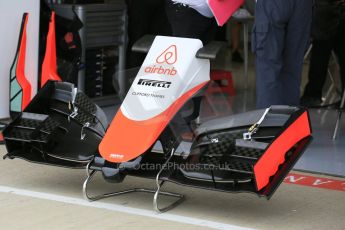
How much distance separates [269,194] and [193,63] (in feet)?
3.09

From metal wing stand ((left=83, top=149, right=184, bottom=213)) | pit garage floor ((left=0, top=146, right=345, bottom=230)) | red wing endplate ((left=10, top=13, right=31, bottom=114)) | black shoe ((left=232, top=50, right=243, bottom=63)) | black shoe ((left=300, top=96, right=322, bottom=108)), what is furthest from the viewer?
black shoe ((left=232, top=50, right=243, bottom=63))

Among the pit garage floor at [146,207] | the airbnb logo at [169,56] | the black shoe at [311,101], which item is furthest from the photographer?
the black shoe at [311,101]

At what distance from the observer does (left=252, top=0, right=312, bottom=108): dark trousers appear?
6.27m

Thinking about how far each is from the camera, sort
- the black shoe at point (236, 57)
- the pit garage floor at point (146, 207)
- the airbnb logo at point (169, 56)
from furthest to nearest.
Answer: the black shoe at point (236, 57), the airbnb logo at point (169, 56), the pit garage floor at point (146, 207)

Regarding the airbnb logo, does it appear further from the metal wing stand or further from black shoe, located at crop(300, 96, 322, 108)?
black shoe, located at crop(300, 96, 322, 108)

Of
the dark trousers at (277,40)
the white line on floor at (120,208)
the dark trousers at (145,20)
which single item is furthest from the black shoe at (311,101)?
the white line on floor at (120,208)

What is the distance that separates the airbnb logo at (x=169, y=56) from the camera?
5.04 metres

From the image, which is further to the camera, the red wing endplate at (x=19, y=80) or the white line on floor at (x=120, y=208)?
the red wing endplate at (x=19, y=80)

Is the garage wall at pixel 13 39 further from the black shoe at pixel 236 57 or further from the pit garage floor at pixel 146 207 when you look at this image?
the black shoe at pixel 236 57

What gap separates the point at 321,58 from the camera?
331 inches

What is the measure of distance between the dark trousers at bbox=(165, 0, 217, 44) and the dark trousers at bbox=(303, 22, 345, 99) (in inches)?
78.6

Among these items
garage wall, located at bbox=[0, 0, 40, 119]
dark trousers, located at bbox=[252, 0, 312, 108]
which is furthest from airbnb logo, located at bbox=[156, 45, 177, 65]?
garage wall, located at bbox=[0, 0, 40, 119]

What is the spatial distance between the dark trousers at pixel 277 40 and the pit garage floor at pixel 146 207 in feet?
2.83

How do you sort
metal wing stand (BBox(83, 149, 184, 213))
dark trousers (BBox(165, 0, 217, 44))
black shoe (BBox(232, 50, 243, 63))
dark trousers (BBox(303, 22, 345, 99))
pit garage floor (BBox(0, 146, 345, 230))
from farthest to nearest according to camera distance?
black shoe (BBox(232, 50, 243, 63))
dark trousers (BBox(303, 22, 345, 99))
dark trousers (BBox(165, 0, 217, 44))
metal wing stand (BBox(83, 149, 184, 213))
pit garage floor (BBox(0, 146, 345, 230))
